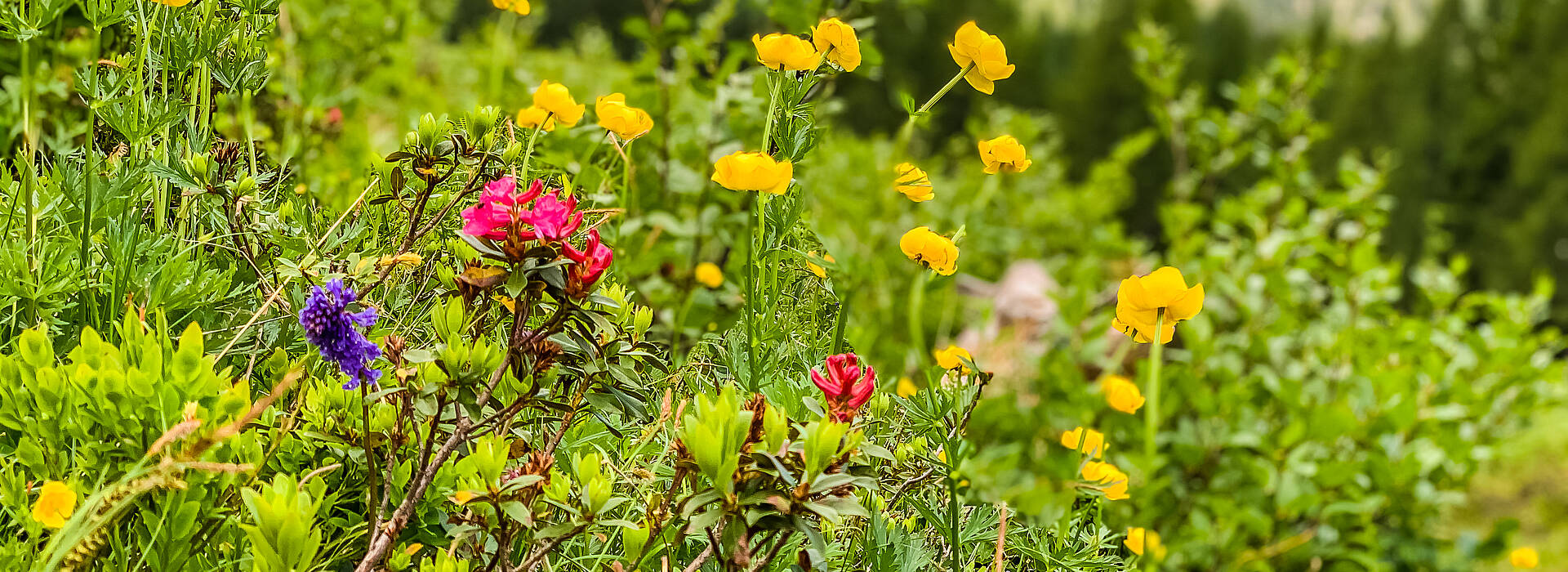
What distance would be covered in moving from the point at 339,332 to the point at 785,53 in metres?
0.46

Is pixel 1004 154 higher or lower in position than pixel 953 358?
higher

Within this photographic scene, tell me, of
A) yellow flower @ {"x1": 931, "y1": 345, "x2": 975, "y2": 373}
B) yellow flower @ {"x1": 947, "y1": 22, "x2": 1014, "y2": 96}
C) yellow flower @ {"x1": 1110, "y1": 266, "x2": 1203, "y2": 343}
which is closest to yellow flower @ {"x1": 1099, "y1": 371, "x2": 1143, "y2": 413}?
yellow flower @ {"x1": 931, "y1": 345, "x2": 975, "y2": 373}

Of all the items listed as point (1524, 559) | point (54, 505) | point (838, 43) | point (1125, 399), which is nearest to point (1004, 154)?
point (838, 43)

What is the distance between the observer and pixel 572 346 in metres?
0.77

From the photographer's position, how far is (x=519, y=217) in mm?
743

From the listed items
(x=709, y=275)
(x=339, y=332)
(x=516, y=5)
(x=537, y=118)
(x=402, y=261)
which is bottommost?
(x=339, y=332)

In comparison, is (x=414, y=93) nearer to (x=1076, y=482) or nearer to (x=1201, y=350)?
(x=1201, y=350)

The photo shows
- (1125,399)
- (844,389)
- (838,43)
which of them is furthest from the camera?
(1125,399)

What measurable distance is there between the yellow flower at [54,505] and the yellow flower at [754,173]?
550mm

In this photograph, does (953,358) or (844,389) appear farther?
(953,358)

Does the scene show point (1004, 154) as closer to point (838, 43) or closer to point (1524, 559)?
point (838, 43)

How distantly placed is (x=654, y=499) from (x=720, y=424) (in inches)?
5.1

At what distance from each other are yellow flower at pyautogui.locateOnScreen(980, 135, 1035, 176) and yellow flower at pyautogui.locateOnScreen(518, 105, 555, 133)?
0.48m

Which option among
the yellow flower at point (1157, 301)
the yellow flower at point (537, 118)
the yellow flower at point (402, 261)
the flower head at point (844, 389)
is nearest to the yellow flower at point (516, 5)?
the yellow flower at point (537, 118)
